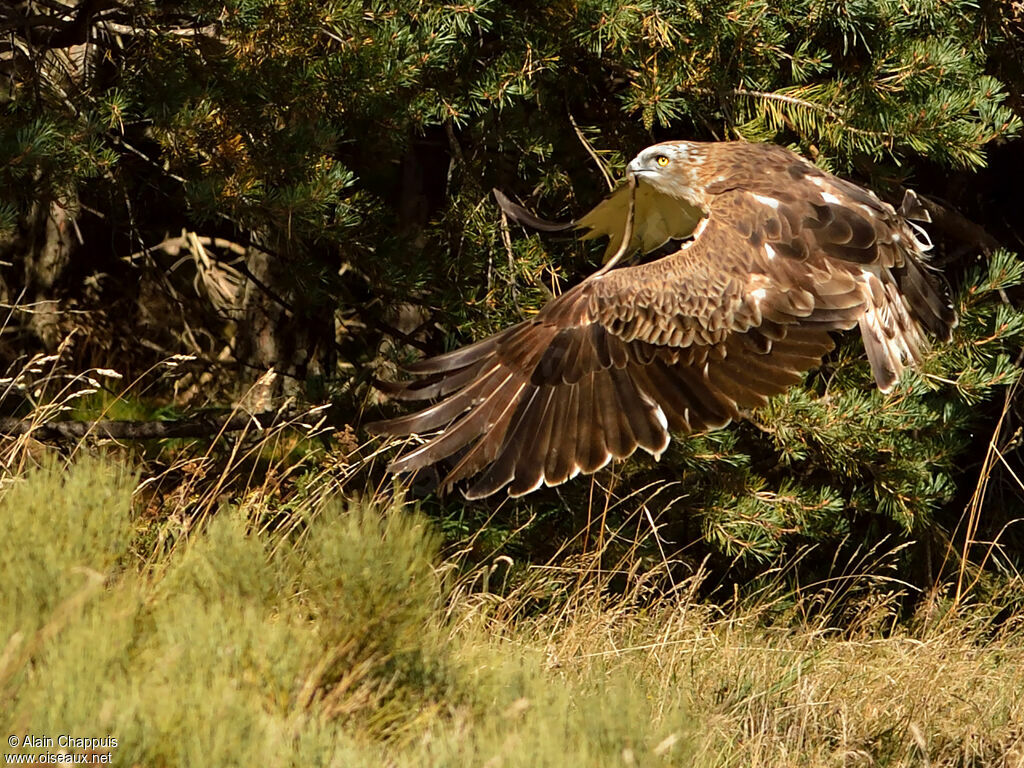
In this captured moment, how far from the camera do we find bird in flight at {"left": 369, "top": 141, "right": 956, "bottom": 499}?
4.48 m

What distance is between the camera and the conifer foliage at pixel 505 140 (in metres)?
4.42

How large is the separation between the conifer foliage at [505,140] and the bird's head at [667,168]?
0.59 feet

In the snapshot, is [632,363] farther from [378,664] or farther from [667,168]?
[378,664]

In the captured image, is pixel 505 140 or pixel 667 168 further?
pixel 505 140

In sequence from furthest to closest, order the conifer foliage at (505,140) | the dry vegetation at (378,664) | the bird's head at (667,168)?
the bird's head at (667,168)
the conifer foliage at (505,140)
the dry vegetation at (378,664)

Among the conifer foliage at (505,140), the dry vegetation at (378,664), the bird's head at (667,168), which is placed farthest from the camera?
the bird's head at (667,168)

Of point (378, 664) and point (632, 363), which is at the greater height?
point (632, 363)

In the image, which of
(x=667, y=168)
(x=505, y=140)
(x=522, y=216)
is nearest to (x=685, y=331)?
(x=667, y=168)

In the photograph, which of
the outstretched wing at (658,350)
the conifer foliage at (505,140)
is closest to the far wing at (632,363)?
the outstretched wing at (658,350)

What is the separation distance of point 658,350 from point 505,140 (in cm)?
108

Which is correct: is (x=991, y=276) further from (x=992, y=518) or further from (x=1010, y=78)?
(x=992, y=518)

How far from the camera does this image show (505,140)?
519cm

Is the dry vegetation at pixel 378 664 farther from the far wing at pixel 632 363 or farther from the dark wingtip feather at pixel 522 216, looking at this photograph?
the dark wingtip feather at pixel 522 216

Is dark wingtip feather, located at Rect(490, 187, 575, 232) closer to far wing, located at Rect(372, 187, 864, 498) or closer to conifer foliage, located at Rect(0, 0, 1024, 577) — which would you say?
conifer foliage, located at Rect(0, 0, 1024, 577)
